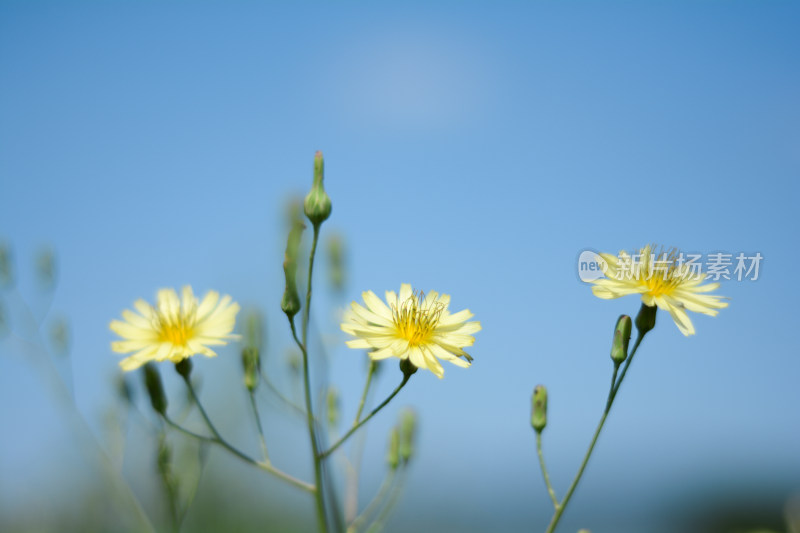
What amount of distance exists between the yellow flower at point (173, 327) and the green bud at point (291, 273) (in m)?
0.39

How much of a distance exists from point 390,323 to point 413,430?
71 cm

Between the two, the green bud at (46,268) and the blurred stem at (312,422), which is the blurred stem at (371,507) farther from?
the green bud at (46,268)

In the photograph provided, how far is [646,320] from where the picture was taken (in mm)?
2148

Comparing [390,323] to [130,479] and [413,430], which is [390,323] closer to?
[413,430]

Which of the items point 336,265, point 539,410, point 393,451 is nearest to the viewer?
point 539,410

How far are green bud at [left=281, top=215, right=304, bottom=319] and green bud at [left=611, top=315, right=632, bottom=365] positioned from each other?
0.99 meters

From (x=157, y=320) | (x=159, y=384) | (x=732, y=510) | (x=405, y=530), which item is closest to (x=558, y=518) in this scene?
(x=159, y=384)

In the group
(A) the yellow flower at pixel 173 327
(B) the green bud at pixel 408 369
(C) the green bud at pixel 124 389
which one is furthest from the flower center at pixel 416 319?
(C) the green bud at pixel 124 389

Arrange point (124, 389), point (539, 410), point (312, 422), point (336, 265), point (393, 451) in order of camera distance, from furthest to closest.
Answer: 1. point (336, 265)
2. point (124, 389)
3. point (393, 451)
4. point (539, 410)
5. point (312, 422)

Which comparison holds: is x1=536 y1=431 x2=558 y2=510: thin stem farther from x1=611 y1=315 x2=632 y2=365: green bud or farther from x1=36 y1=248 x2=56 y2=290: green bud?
x1=36 y1=248 x2=56 y2=290: green bud

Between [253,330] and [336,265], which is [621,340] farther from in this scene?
[336,265]

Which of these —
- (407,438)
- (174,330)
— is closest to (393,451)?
(407,438)

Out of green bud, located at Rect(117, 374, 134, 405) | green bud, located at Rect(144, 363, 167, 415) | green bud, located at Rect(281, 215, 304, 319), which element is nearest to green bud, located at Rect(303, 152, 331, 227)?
green bud, located at Rect(281, 215, 304, 319)

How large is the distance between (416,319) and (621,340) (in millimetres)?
667
